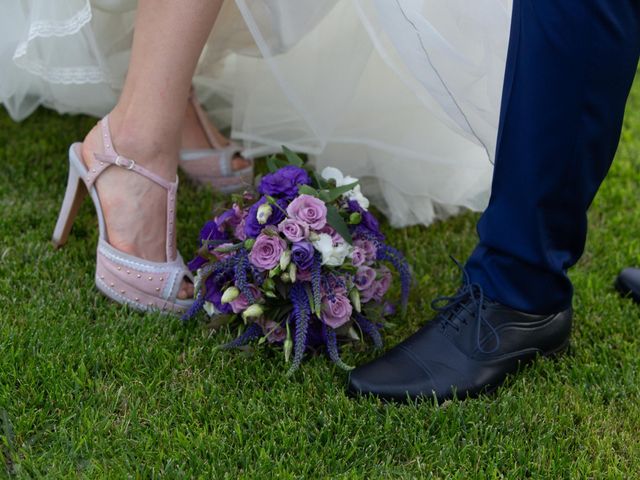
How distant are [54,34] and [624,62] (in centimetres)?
104

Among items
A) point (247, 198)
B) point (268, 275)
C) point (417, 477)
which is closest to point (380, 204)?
point (247, 198)

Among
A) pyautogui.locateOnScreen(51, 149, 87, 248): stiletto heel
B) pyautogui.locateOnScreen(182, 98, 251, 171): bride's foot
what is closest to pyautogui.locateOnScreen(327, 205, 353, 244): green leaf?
pyautogui.locateOnScreen(51, 149, 87, 248): stiletto heel

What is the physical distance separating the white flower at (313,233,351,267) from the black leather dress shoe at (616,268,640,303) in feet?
2.22

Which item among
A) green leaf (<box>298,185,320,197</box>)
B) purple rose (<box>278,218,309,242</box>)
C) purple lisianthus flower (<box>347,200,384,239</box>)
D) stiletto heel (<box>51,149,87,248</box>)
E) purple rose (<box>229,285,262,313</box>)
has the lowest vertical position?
stiletto heel (<box>51,149,87,248</box>)

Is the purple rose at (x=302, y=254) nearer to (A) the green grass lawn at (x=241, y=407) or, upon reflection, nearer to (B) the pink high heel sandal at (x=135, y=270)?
(A) the green grass lawn at (x=241, y=407)

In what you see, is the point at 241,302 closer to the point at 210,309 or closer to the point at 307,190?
the point at 210,309

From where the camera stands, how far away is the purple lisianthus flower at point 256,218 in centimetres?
144

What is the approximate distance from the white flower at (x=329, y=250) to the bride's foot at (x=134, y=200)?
337mm

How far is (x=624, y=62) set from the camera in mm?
1239

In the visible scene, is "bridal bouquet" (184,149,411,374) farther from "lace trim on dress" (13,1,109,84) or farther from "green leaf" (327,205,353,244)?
"lace trim on dress" (13,1,109,84)

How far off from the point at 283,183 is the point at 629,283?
79cm

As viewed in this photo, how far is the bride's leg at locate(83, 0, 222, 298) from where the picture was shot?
1.47m

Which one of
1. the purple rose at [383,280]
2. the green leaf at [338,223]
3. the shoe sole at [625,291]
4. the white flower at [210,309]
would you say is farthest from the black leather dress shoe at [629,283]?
the white flower at [210,309]

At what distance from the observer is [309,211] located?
144 centimetres
